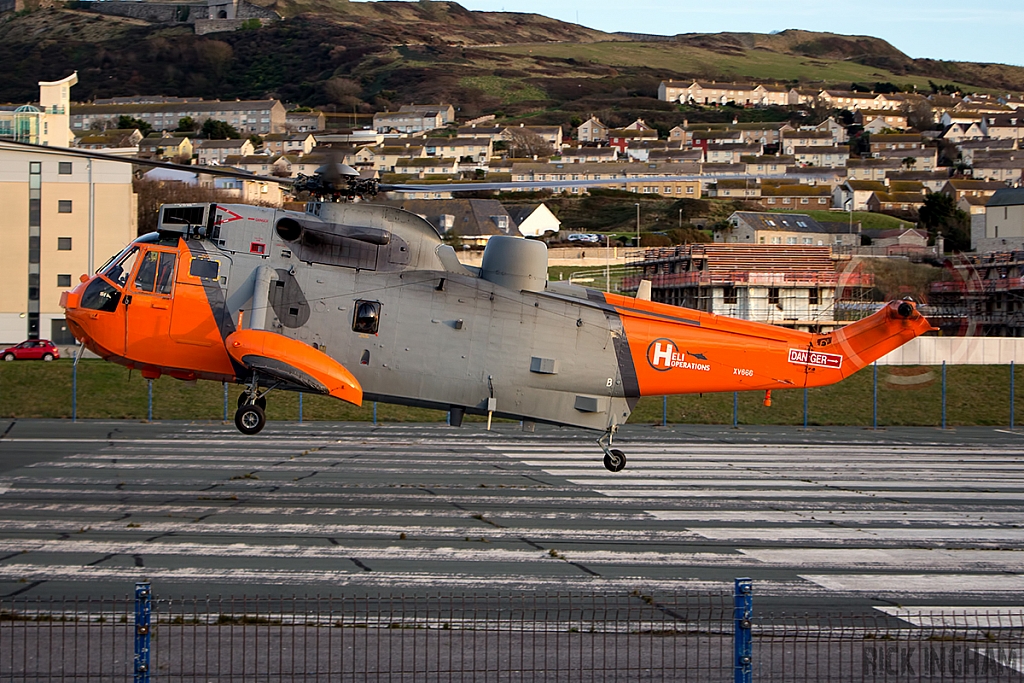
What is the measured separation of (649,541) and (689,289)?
43.3 m

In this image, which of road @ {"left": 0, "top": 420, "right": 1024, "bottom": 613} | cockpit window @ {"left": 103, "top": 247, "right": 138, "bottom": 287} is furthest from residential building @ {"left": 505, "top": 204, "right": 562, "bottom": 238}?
cockpit window @ {"left": 103, "top": 247, "right": 138, "bottom": 287}

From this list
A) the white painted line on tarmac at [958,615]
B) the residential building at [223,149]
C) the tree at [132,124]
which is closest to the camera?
the white painted line on tarmac at [958,615]

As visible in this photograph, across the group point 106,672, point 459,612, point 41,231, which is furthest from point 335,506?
point 41,231

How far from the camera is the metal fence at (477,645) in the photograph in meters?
9.40

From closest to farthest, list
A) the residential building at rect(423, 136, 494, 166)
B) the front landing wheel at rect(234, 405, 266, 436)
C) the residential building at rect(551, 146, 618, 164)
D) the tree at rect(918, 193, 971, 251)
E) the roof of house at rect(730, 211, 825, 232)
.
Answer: the front landing wheel at rect(234, 405, 266, 436) < the roof of house at rect(730, 211, 825, 232) < the tree at rect(918, 193, 971, 251) < the residential building at rect(551, 146, 618, 164) < the residential building at rect(423, 136, 494, 166)

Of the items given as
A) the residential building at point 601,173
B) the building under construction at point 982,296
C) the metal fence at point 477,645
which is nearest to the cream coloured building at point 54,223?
Answer: the building under construction at point 982,296

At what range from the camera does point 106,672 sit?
9453 millimetres

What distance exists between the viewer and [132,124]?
189750 mm

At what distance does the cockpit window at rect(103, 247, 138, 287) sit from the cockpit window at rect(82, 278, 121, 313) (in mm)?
147

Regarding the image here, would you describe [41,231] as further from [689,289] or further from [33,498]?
[33,498]

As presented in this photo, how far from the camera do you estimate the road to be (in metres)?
12.8

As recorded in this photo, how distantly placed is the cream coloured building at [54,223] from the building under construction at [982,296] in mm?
43602

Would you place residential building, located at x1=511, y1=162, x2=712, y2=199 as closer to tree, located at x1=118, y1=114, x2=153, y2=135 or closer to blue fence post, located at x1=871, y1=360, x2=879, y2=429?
tree, located at x1=118, y1=114, x2=153, y2=135

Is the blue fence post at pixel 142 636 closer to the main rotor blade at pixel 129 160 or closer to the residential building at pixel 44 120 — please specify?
the main rotor blade at pixel 129 160
